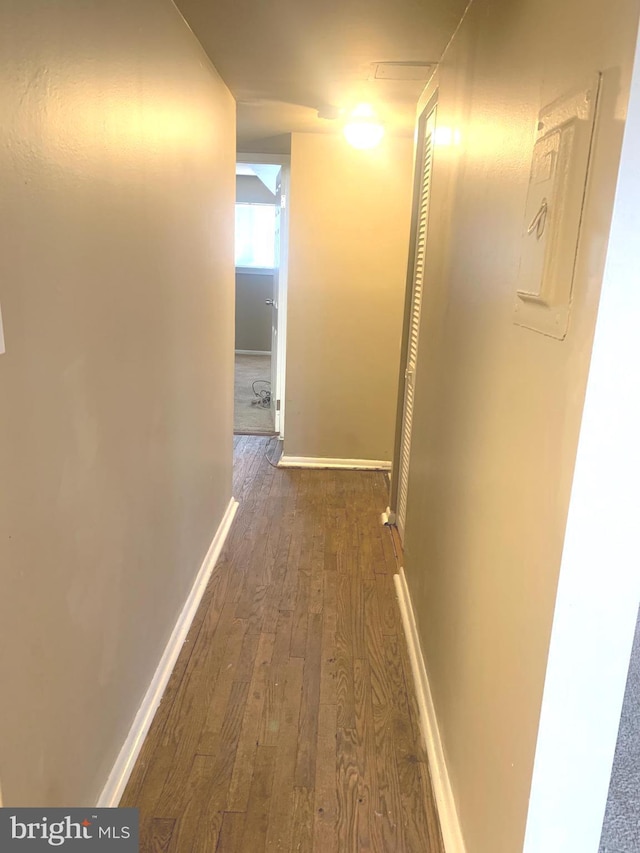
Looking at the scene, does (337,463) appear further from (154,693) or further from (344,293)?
(154,693)

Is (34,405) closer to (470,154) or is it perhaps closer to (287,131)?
(470,154)

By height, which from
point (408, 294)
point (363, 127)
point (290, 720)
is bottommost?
point (290, 720)

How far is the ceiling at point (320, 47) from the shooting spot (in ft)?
6.19

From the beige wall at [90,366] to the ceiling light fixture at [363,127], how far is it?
117 cm

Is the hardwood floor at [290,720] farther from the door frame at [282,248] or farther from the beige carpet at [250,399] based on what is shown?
the beige carpet at [250,399]

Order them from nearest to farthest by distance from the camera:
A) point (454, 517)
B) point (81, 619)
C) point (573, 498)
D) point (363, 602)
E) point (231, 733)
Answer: point (573, 498) → point (81, 619) → point (454, 517) → point (231, 733) → point (363, 602)

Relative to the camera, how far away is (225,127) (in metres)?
2.81

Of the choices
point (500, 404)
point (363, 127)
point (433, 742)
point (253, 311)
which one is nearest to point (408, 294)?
point (363, 127)

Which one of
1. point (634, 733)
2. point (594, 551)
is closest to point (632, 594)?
point (594, 551)

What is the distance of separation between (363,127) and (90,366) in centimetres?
242

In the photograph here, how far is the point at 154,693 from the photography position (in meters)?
1.97

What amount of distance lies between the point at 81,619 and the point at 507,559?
0.90 m

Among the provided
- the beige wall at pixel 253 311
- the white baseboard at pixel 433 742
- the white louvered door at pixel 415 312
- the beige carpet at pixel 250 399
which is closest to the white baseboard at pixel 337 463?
the beige carpet at pixel 250 399

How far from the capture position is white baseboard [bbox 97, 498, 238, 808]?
1.61 meters
